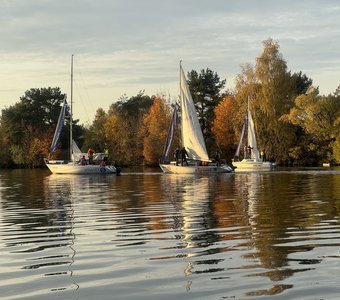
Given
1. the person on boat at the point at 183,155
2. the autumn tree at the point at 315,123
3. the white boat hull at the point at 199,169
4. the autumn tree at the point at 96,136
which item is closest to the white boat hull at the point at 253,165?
the white boat hull at the point at 199,169

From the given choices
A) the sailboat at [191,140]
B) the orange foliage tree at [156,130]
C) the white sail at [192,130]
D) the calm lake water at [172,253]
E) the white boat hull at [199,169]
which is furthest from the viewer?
the orange foliage tree at [156,130]

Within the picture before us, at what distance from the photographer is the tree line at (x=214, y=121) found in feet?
258

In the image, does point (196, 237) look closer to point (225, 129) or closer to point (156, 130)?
point (225, 129)

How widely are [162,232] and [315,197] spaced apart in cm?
1178

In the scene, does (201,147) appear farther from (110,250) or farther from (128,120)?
(128,120)

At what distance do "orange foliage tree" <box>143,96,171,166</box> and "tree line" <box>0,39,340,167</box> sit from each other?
164mm

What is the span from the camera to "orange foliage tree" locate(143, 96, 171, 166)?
9525cm

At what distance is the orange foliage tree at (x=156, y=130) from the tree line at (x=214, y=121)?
0.16 m

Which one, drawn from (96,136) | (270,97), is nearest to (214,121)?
(270,97)

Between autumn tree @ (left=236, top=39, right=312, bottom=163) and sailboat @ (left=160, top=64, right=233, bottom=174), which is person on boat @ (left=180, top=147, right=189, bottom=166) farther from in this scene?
autumn tree @ (left=236, top=39, right=312, bottom=163)

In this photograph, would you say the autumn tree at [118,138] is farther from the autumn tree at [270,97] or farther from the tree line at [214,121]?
the autumn tree at [270,97]

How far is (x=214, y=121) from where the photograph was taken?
92.7 meters

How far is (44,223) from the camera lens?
15.9m

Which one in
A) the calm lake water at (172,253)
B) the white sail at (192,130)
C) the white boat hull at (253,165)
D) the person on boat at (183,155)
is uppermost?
the white sail at (192,130)
